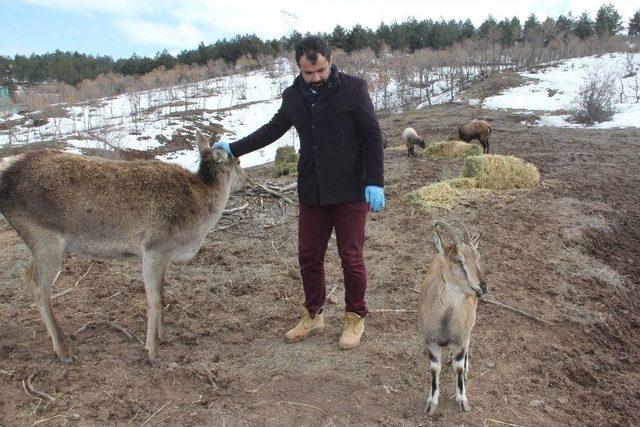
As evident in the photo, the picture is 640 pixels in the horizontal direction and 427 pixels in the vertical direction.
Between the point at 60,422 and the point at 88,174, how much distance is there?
6.35 feet

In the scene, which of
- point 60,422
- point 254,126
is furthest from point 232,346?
point 254,126

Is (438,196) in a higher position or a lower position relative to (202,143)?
lower

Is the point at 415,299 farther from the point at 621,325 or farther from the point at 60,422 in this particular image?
the point at 60,422

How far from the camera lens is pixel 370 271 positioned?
6.58 meters

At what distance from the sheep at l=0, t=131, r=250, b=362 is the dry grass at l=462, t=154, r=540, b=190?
6.85 m

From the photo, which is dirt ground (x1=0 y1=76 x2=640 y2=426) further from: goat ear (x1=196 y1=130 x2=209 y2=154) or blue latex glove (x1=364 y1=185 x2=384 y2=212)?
goat ear (x1=196 y1=130 x2=209 y2=154)

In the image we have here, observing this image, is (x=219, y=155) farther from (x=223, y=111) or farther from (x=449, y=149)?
(x=223, y=111)

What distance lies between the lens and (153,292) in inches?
174

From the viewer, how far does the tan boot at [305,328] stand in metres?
4.84

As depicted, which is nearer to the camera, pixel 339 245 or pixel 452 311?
pixel 452 311

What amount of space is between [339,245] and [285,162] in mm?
7253

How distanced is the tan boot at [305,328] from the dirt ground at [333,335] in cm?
10

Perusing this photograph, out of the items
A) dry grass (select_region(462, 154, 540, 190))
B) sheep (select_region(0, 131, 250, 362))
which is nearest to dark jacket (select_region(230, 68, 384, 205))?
sheep (select_region(0, 131, 250, 362))

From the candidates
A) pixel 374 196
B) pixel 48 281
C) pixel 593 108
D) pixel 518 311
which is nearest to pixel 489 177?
pixel 518 311
